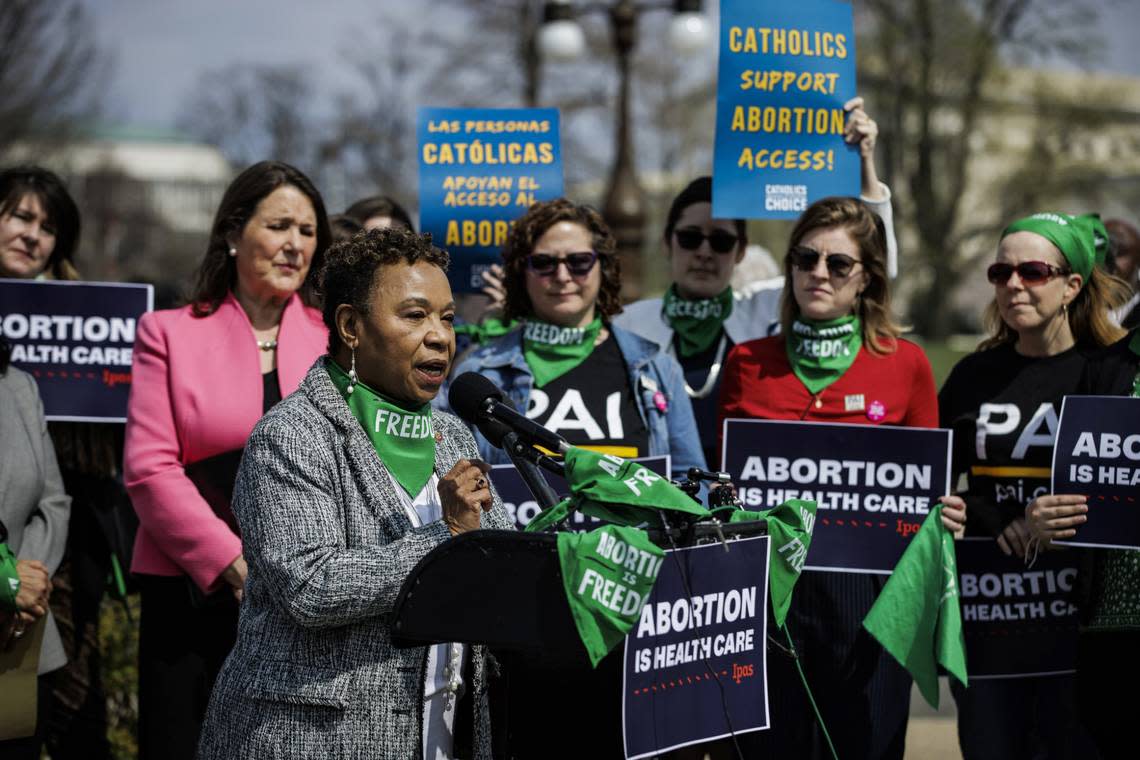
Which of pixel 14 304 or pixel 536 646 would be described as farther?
pixel 14 304

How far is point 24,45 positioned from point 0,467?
1876 centimetres

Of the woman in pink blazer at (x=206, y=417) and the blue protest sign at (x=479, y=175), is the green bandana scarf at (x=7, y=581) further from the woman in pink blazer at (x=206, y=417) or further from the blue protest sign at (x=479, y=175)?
the blue protest sign at (x=479, y=175)

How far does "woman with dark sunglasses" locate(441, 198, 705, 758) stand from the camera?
504 centimetres

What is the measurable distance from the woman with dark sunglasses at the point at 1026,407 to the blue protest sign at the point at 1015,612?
61mm

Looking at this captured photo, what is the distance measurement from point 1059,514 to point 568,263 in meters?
2.04

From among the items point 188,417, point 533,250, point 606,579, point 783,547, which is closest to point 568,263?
point 533,250

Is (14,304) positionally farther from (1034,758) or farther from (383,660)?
(1034,758)

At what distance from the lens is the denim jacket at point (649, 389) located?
504cm

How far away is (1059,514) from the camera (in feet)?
15.3

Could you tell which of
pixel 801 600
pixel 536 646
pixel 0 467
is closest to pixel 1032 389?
pixel 801 600

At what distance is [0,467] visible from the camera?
4719 mm

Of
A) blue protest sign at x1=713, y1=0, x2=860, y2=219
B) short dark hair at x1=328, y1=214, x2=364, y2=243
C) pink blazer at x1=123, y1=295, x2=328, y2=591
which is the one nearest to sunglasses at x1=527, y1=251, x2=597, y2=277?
pink blazer at x1=123, y1=295, x2=328, y2=591

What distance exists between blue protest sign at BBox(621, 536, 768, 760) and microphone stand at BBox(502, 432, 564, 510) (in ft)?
1.05

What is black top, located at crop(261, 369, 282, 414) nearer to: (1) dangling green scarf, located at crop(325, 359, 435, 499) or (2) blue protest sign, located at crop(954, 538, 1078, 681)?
(1) dangling green scarf, located at crop(325, 359, 435, 499)
